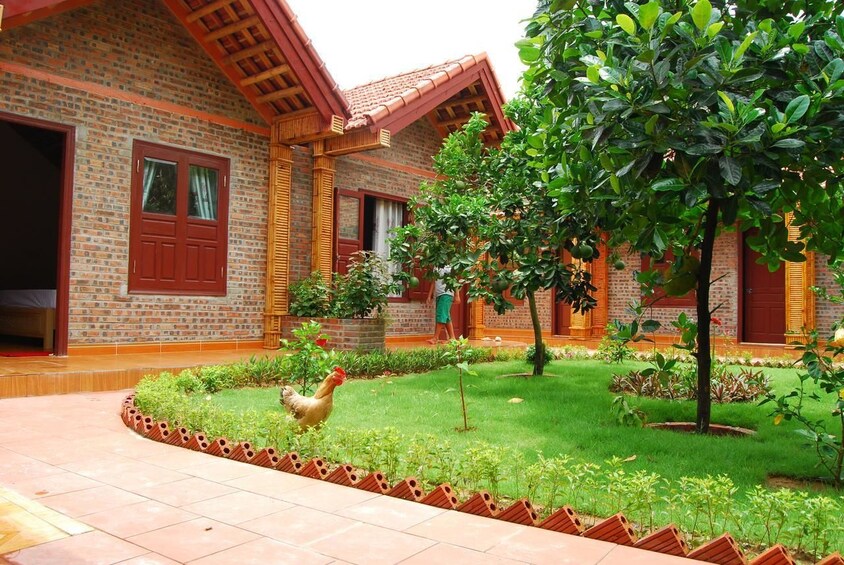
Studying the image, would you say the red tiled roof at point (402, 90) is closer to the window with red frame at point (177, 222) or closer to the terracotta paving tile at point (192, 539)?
the window with red frame at point (177, 222)

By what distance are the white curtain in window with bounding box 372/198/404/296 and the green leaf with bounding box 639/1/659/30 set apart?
972 cm

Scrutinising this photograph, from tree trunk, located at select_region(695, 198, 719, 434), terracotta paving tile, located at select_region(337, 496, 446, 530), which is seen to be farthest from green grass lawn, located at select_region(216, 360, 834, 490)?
terracotta paving tile, located at select_region(337, 496, 446, 530)

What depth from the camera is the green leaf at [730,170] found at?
3.55 metres

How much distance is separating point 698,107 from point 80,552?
375 centimetres

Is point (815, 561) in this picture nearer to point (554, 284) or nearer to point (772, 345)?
point (554, 284)

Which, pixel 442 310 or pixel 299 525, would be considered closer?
pixel 299 525

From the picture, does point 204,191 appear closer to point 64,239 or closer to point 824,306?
point 64,239

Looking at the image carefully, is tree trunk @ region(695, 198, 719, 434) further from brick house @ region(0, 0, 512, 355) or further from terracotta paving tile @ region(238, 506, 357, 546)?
brick house @ region(0, 0, 512, 355)

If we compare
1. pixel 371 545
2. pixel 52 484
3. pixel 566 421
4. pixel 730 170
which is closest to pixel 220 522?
pixel 371 545

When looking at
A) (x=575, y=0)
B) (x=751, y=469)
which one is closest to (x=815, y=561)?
(x=751, y=469)

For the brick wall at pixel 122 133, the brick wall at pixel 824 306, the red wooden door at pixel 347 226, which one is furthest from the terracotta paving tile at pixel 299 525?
the brick wall at pixel 824 306

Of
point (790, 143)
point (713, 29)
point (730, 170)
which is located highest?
point (713, 29)

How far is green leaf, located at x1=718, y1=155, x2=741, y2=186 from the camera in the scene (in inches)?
140

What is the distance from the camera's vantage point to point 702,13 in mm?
3572
